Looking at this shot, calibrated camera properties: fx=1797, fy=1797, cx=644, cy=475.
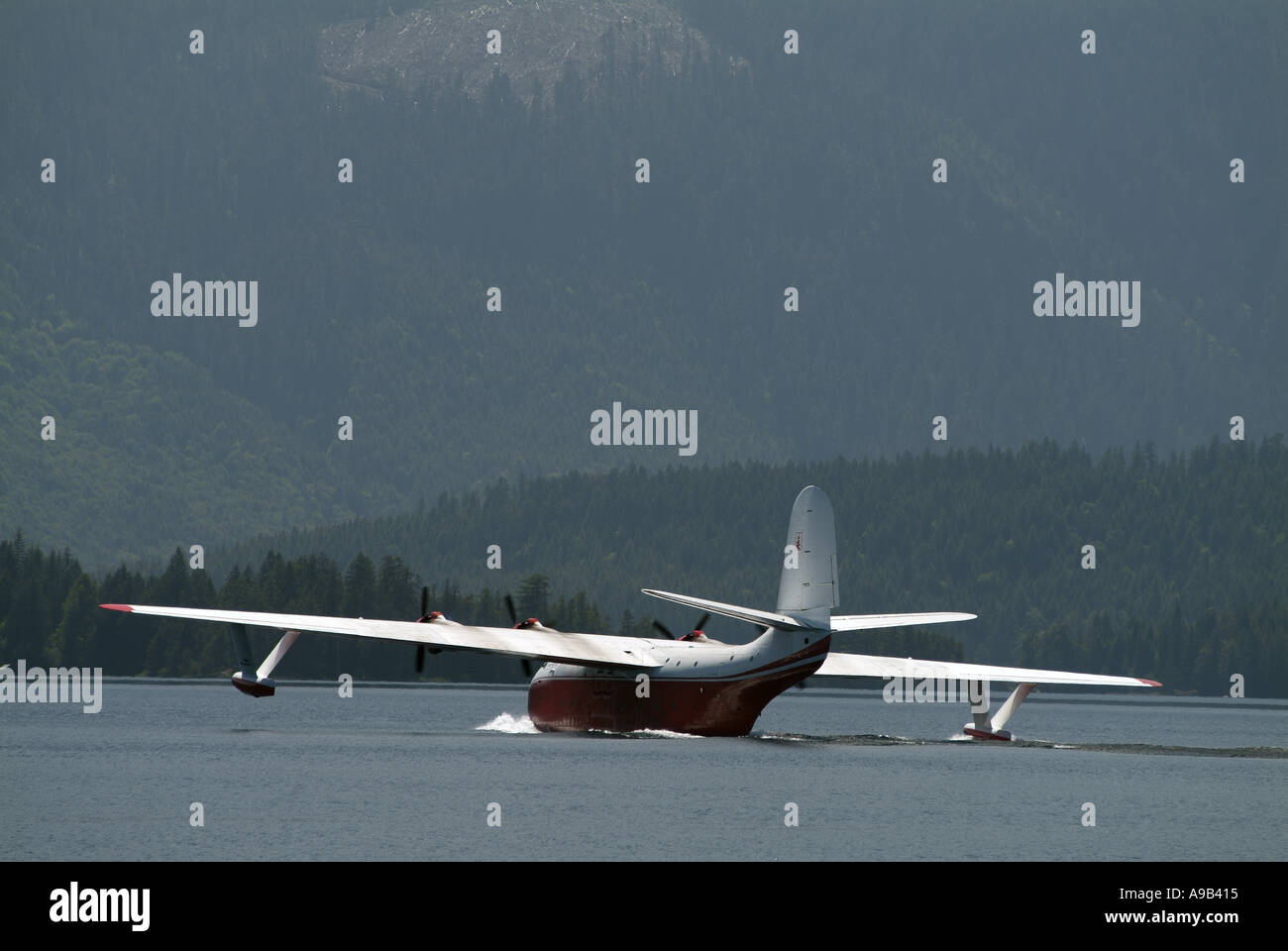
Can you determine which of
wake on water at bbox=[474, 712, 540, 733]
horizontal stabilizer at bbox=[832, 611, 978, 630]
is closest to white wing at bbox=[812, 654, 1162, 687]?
horizontal stabilizer at bbox=[832, 611, 978, 630]

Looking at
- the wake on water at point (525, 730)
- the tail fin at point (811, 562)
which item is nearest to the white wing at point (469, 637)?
the wake on water at point (525, 730)

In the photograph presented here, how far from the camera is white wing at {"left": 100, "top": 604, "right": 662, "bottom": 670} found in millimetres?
69875

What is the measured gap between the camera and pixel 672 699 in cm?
7731

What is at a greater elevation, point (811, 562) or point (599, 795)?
point (811, 562)

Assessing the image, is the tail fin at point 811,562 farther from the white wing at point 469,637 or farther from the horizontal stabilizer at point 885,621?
the white wing at point 469,637

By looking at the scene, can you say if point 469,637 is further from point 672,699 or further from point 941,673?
point 941,673

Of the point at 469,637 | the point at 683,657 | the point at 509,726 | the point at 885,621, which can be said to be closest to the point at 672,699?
the point at 683,657

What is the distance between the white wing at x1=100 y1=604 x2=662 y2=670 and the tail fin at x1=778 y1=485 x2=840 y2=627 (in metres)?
7.83

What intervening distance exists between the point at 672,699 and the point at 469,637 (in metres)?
10.4

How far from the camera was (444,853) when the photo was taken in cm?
4456

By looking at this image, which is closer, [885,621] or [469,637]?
[885,621]
